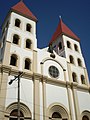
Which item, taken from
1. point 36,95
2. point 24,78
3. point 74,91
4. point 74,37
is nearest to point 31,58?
point 24,78

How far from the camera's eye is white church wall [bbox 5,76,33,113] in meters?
15.8

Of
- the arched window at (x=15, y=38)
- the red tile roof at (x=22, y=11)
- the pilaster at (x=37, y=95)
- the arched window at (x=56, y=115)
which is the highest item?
the red tile roof at (x=22, y=11)

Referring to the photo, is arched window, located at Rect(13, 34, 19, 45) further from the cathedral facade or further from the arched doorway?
the arched doorway

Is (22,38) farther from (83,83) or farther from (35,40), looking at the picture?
(83,83)

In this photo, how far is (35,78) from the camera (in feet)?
60.4

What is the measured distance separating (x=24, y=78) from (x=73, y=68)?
909cm

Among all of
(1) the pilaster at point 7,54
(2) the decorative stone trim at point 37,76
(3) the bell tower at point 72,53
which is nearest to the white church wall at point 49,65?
(2) the decorative stone trim at point 37,76

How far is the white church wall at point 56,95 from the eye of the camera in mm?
18292

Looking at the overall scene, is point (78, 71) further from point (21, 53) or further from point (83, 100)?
point (21, 53)

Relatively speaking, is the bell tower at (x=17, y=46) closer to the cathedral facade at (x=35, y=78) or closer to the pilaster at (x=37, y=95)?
the cathedral facade at (x=35, y=78)

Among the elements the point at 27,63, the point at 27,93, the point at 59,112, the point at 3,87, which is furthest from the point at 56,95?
the point at 3,87

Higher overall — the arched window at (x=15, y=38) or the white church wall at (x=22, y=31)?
the white church wall at (x=22, y=31)

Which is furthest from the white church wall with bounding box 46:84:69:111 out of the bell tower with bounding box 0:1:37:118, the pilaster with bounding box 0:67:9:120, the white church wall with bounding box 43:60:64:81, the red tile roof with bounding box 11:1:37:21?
the red tile roof with bounding box 11:1:37:21

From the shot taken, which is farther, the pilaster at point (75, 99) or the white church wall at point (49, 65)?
the white church wall at point (49, 65)
